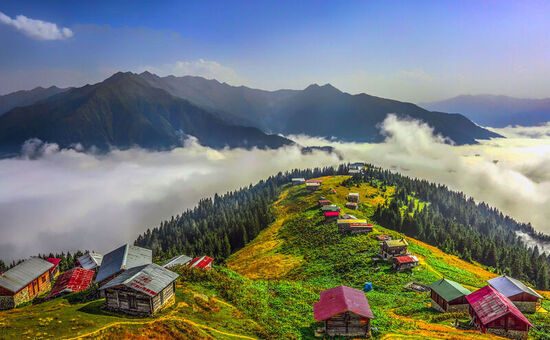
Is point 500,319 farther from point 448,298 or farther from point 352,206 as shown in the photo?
point 352,206

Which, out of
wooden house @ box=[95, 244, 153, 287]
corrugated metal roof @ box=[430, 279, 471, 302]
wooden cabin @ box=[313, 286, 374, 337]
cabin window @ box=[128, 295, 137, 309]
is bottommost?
corrugated metal roof @ box=[430, 279, 471, 302]

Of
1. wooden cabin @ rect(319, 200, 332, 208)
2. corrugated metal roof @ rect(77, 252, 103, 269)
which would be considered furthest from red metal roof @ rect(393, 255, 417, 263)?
corrugated metal roof @ rect(77, 252, 103, 269)

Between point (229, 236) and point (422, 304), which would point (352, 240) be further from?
point (229, 236)

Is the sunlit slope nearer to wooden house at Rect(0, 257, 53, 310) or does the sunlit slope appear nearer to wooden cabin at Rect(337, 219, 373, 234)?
wooden cabin at Rect(337, 219, 373, 234)

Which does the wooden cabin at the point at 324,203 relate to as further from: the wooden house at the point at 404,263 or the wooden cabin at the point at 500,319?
the wooden cabin at the point at 500,319

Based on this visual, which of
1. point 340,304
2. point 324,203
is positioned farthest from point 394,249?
point 324,203

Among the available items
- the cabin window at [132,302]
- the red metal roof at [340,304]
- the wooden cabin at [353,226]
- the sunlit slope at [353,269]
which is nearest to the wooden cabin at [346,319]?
the red metal roof at [340,304]
